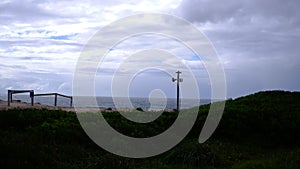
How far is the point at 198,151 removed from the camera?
39.1 feet

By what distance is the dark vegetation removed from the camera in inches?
400

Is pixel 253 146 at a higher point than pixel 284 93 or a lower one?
lower

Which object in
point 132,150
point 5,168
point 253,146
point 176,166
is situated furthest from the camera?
point 253,146

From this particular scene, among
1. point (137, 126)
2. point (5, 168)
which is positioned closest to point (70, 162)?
point (5, 168)

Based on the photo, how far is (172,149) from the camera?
13.1m

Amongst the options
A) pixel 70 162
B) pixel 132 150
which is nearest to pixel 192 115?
pixel 132 150

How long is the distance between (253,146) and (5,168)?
944 cm

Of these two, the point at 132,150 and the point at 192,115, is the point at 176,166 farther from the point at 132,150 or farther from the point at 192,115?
the point at 192,115

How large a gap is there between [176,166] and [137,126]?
168 inches

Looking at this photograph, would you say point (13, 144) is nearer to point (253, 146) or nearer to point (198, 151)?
point (198, 151)

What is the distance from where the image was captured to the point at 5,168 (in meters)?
8.71

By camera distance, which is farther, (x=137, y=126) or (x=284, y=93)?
(x=284, y=93)

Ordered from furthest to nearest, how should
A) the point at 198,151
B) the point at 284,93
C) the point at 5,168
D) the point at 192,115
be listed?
1. the point at 284,93
2. the point at 192,115
3. the point at 198,151
4. the point at 5,168

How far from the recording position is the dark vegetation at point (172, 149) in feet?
33.3
